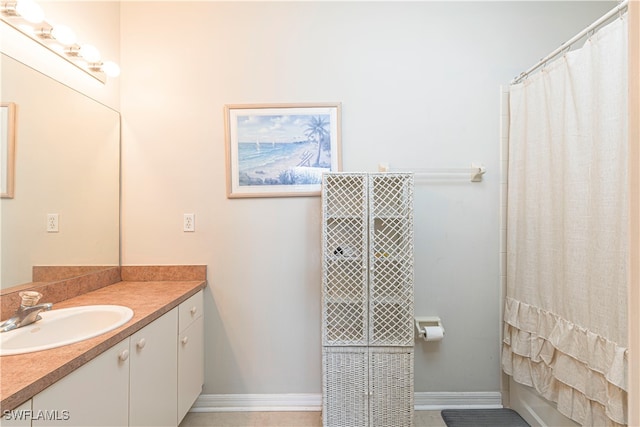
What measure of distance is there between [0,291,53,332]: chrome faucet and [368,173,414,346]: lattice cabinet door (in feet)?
4.71

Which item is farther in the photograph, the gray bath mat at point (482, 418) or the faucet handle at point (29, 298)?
the gray bath mat at point (482, 418)

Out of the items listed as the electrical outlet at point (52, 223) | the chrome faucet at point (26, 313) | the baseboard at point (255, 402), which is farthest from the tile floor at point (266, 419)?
the electrical outlet at point (52, 223)

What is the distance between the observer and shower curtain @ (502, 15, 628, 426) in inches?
44.2

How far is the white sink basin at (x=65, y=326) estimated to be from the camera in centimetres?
100

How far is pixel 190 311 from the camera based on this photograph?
1.59 meters

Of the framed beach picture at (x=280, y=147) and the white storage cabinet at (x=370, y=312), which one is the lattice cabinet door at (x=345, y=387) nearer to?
the white storage cabinet at (x=370, y=312)

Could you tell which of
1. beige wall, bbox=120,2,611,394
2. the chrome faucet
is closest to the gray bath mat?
beige wall, bbox=120,2,611,394

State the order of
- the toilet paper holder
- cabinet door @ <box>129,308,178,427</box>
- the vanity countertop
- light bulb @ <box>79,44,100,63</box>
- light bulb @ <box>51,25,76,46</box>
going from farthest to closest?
the toilet paper holder < light bulb @ <box>79,44,100,63</box> < light bulb @ <box>51,25,76,46</box> < cabinet door @ <box>129,308,178,427</box> < the vanity countertop

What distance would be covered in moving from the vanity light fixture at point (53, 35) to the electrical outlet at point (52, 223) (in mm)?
817

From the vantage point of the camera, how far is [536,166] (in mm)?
1550

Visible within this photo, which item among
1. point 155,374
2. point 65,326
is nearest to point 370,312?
point 155,374

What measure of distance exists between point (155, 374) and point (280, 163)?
4.15ft

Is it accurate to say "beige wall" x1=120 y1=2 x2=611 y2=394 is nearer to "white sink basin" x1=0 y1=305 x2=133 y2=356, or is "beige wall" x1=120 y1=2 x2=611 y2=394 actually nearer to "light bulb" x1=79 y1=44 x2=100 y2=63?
"light bulb" x1=79 y1=44 x2=100 y2=63

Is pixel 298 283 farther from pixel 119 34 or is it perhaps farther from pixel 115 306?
pixel 119 34
